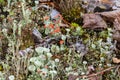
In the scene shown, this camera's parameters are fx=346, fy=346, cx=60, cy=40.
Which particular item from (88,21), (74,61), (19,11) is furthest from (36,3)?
(74,61)

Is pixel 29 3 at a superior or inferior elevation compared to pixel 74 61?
superior

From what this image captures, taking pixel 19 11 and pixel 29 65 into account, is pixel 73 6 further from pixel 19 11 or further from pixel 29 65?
pixel 29 65

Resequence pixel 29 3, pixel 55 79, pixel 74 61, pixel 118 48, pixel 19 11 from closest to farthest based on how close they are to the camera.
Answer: pixel 55 79 < pixel 74 61 < pixel 118 48 < pixel 19 11 < pixel 29 3

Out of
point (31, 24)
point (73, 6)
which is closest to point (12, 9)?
point (31, 24)

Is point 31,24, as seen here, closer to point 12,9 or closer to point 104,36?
point 12,9

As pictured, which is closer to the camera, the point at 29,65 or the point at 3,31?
the point at 29,65

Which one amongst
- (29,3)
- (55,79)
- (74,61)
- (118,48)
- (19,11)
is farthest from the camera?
(29,3)
